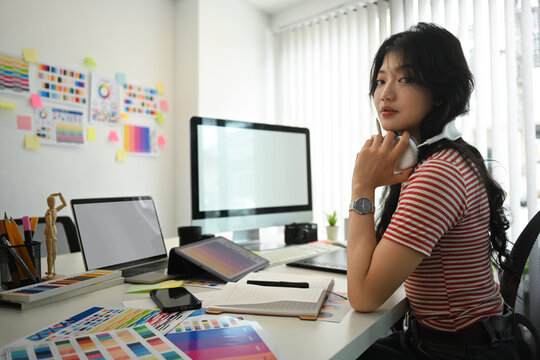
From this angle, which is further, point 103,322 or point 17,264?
point 17,264

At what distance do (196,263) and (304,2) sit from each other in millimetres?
2681

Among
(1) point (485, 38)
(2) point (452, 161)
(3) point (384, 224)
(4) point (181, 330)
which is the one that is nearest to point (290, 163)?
(3) point (384, 224)

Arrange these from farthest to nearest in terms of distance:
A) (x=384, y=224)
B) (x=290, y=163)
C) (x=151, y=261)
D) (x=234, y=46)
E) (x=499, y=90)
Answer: (x=234, y=46), (x=499, y=90), (x=290, y=163), (x=151, y=261), (x=384, y=224)

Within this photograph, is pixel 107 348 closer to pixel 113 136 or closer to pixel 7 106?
pixel 7 106

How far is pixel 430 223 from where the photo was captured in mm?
754

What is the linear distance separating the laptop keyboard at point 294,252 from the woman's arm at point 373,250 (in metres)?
0.49

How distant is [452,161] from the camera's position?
0.83 meters

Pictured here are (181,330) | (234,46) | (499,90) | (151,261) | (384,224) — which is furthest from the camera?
(234,46)

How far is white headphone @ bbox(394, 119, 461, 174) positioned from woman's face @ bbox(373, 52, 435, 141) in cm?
8

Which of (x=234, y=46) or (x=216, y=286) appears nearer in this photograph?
(x=216, y=286)

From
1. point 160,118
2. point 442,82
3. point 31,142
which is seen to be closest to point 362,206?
point 442,82

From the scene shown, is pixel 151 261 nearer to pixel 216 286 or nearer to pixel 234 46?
pixel 216 286

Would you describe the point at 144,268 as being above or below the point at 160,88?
below

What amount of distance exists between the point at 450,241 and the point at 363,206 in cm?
20
